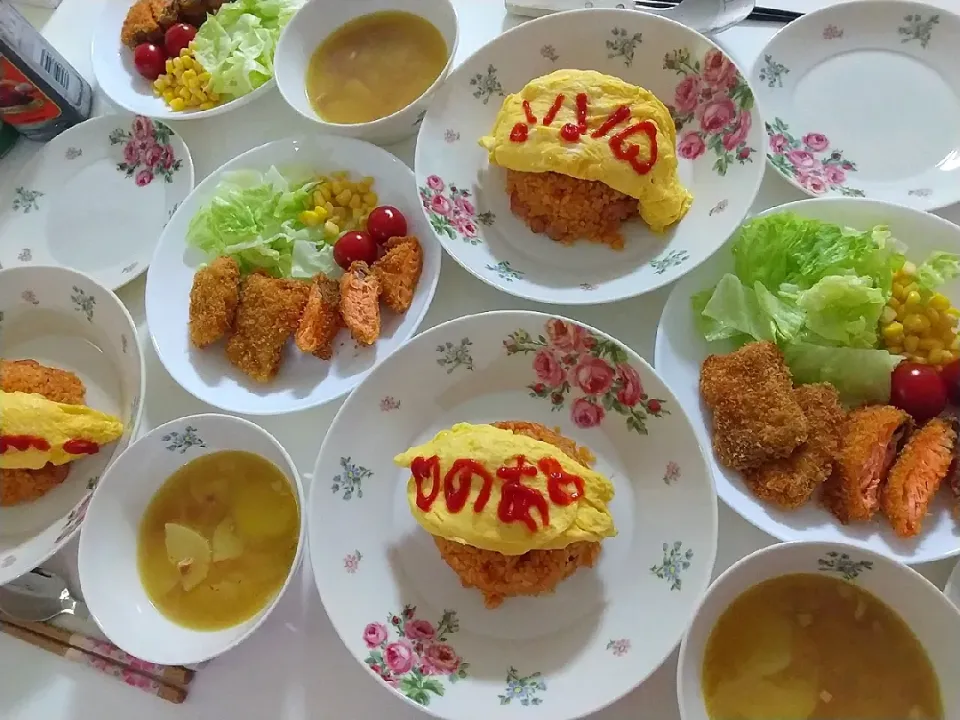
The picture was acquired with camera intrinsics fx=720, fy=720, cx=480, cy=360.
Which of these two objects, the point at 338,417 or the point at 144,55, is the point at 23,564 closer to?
the point at 338,417

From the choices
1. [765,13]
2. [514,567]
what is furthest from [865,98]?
[514,567]

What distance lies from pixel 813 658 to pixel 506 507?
0.64 meters

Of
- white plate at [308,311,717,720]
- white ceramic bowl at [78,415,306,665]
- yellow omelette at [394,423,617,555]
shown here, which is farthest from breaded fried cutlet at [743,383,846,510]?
white ceramic bowl at [78,415,306,665]

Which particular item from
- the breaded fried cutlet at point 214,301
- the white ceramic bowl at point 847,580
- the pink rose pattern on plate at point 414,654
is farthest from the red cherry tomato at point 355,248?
the white ceramic bowl at point 847,580

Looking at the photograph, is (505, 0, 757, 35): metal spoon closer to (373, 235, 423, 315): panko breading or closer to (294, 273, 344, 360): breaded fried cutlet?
(373, 235, 423, 315): panko breading

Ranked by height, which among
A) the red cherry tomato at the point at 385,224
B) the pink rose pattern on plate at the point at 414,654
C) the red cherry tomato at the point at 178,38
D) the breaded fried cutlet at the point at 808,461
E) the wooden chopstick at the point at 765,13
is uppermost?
the wooden chopstick at the point at 765,13

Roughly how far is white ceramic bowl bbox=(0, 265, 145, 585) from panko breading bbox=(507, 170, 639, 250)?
106 cm

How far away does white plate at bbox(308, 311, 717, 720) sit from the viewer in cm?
143

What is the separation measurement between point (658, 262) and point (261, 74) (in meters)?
1.33

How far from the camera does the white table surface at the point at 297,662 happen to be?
1.53 m

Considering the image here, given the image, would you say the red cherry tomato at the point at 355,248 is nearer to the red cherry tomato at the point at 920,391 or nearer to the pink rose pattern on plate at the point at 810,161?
the pink rose pattern on plate at the point at 810,161

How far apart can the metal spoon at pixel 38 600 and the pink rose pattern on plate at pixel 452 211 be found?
1.22 meters

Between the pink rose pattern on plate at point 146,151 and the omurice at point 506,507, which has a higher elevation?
the pink rose pattern on plate at point 146,151

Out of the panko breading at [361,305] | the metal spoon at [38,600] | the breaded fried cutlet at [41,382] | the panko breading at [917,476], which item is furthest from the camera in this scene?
the breaded fried cutlet at [41,382]
